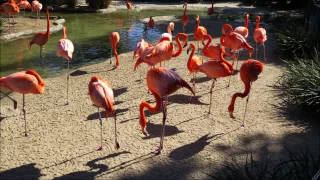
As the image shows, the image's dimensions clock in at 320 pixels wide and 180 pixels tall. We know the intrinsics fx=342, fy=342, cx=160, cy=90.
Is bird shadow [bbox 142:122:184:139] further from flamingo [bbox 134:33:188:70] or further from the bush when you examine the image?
the bush

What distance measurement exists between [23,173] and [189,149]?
1.85 metres

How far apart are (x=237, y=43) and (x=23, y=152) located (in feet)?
13.0

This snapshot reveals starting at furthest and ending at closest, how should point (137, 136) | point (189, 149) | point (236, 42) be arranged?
1. point (236, 42)
2. point (137, 136)
3. point (189, 149)

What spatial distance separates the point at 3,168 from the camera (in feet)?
11.9

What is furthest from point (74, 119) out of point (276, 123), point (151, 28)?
point (151, 28)

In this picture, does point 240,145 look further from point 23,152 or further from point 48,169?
point 23,152

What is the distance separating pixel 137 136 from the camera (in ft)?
14.4

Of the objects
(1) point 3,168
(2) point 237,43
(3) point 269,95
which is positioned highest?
(2) point 237,43

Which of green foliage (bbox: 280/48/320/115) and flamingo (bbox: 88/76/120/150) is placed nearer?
flamingo (bbox: 88/76/120/150)

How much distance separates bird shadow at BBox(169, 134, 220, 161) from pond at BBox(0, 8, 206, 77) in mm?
3974

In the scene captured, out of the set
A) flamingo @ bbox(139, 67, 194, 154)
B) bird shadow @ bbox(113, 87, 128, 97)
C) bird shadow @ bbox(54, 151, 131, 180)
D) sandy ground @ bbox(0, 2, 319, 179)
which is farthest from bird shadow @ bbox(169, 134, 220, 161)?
bird shadow @ bbox(113, 87, 128, 97)

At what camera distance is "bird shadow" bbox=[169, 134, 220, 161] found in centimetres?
393

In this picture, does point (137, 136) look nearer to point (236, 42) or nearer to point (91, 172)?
point (91, 172)

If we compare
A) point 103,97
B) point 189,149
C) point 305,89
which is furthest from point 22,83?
point 305,89
